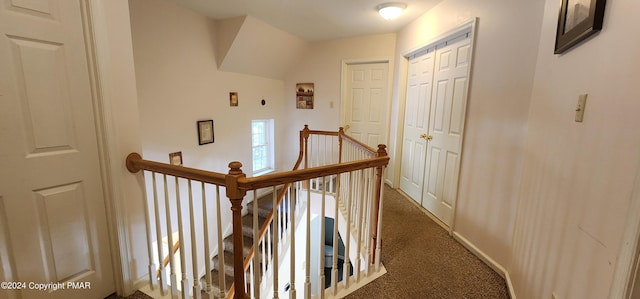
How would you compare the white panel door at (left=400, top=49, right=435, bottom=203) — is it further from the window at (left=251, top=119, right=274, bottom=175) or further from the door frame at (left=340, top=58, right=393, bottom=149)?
the window at (left=251, top=119, right=274, bottom=175)

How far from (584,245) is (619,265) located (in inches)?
11.5

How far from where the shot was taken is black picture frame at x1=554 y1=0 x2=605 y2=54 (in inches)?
37.3

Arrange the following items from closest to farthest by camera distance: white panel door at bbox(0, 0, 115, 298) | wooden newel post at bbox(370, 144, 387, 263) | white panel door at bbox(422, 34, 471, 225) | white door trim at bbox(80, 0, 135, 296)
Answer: white panel door at bbox(0, 0, 115, 298), white door trim at bbox(80, 0, 135, 296), wooden newel post at bbox(370, 144, 387, 263), white panel door at bbox(422, 34, 471, 225)

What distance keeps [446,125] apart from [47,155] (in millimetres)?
3030

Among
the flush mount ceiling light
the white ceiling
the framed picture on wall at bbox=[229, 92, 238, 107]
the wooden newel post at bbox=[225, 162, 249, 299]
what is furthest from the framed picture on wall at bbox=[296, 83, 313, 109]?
the wooden newel post at bbox=[225, 162, 249, 299]

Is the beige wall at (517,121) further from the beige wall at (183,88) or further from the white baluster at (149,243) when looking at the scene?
the white baluster at (149,243)

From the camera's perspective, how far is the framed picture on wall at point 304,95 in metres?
4.55

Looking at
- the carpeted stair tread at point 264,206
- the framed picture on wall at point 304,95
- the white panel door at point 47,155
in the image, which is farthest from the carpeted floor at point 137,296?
the framed picture on wall at point 304,95

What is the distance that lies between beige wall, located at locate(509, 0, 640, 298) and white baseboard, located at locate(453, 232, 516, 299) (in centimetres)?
14

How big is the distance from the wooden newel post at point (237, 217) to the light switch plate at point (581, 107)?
4.88ft

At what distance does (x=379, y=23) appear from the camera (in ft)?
10.9

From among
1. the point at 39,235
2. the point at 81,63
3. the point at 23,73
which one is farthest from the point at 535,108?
the point at 39,235

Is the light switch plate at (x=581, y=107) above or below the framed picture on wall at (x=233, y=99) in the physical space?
below

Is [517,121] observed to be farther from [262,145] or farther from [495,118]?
[262,145]
